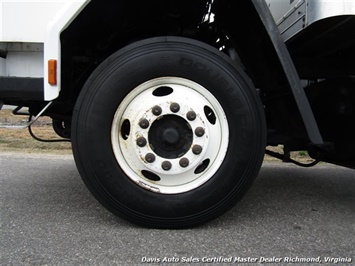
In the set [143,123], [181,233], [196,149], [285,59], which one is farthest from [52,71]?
[285,59]

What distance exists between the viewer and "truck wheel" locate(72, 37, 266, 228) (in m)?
1.88

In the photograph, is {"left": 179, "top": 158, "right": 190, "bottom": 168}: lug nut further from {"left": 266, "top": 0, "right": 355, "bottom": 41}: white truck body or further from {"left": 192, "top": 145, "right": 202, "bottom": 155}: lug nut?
{"left": 266, "top": 0, "right": 355, "bottom": 41}: white truck body

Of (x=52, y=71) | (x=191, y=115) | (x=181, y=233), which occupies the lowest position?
(x=181, y=233)

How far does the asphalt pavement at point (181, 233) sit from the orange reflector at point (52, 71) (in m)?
0.85

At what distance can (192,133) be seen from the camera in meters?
1.92

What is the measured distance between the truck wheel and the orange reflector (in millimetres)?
179

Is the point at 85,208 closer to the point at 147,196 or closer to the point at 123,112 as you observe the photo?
the point at 147,196

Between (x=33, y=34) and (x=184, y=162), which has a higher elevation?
(x=33, y=34)

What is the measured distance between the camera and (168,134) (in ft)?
6.19

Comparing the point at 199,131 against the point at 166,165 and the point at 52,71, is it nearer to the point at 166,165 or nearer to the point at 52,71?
the point at 166,165

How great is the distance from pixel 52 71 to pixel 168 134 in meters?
0.73

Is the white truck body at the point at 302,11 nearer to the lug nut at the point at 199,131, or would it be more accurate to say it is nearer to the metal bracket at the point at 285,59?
the metal bracket at the point at 285,59

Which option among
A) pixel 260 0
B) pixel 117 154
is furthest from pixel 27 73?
pixel 260 0

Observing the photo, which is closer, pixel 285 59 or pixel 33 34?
pixel 285 59
